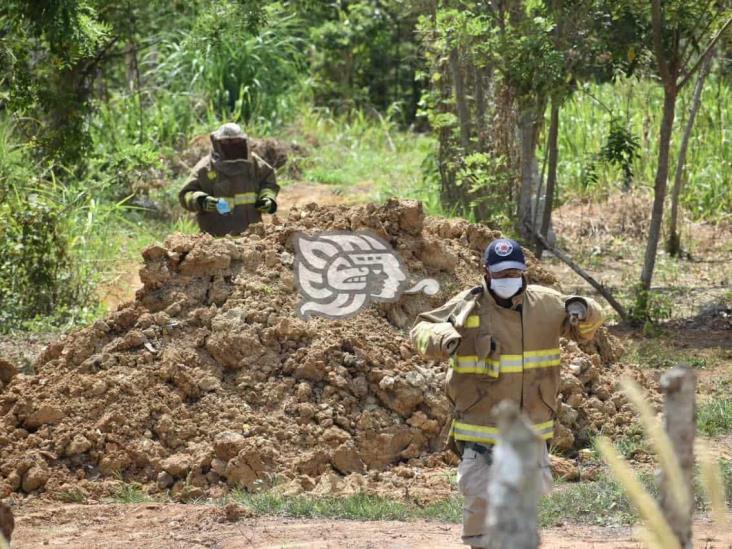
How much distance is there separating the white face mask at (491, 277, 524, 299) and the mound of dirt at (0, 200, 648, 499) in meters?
2.26

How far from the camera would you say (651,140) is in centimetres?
1534

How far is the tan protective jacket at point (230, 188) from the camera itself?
1018cm

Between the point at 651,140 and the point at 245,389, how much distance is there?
9.03m

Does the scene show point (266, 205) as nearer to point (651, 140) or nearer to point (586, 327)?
point (586, 327)

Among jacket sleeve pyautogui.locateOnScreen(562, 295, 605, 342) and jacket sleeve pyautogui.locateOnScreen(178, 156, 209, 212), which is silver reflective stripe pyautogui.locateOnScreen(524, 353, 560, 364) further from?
jacket sleeve pyautogui.locateOnScreen(178, 156, 209, 212)

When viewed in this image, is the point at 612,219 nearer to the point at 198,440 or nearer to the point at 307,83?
the point at 307,83

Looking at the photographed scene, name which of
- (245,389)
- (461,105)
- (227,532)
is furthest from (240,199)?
(227,532)

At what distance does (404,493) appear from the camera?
6898 mm

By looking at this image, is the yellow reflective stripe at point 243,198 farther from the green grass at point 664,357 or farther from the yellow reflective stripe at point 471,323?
the yellow reflective stripe at point 471,323

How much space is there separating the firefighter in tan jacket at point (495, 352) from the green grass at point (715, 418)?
292 centimetres

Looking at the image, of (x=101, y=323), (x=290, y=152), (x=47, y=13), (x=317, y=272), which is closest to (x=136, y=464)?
(x=101, y=323)

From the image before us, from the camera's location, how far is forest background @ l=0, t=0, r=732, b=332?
33.7 ft

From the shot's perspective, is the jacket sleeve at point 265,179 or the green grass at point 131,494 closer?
the green grass at point 131,494

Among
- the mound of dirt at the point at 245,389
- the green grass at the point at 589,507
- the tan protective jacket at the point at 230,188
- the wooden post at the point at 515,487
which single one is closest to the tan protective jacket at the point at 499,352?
the green grass at the point at 589,507
